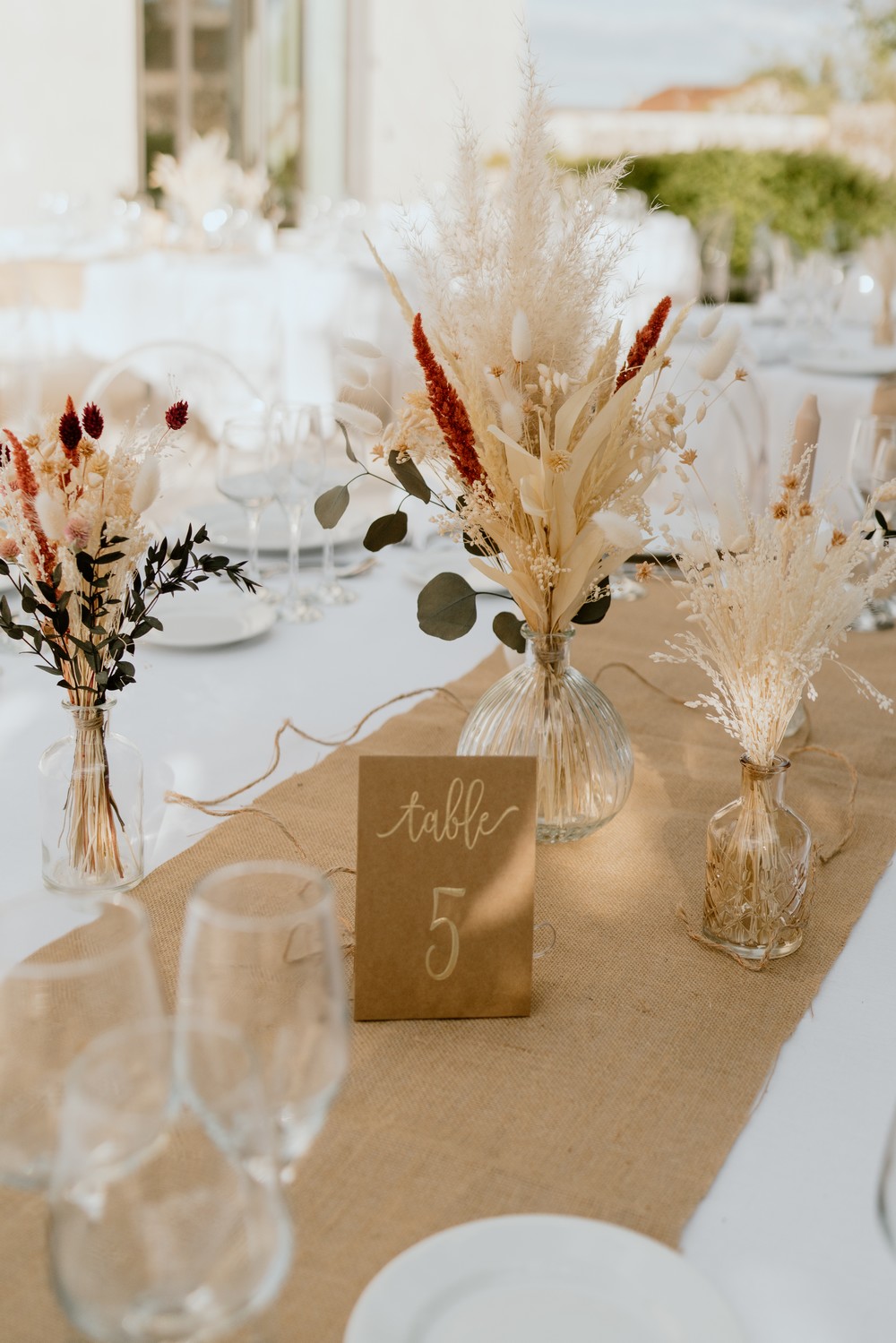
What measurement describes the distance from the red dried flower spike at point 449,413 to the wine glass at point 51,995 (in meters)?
0.46

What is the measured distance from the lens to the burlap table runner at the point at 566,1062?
66cm

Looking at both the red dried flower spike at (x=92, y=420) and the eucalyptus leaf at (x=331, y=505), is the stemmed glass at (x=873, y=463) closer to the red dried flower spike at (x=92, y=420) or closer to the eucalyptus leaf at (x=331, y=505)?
the eucalyptus leaf at (x=331, y=505)

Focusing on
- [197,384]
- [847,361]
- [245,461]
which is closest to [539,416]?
[245,461]

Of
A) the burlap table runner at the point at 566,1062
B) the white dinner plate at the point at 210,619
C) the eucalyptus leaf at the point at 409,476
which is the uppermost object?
the eucalyptus leaf at the point at 409,476

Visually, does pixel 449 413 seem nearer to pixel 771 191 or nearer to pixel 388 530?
pixel 388 530

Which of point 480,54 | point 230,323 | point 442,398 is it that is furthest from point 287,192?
point 442,398

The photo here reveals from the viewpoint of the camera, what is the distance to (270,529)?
1959 millimetres

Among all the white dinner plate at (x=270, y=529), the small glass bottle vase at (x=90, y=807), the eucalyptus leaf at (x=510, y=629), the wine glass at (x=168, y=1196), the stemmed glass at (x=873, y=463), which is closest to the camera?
the wine glass at (x=168, y=1196)

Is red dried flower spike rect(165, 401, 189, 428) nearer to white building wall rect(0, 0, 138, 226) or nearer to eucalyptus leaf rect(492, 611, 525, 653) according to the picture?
eucalyptus leaf rect(492, 611, 525, 653)

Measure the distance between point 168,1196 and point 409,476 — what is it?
66cm

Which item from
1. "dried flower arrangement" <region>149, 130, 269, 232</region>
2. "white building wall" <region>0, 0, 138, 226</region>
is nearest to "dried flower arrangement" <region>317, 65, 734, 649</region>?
"dried flower arrangement" <region>149, 130, 269, 232</region>

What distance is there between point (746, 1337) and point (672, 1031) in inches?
10.3

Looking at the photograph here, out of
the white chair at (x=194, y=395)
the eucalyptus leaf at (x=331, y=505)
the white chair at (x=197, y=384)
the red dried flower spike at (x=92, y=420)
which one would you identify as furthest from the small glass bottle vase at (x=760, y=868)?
the white chair at (x=197, y=384)

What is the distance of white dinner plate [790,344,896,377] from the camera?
2.88m
